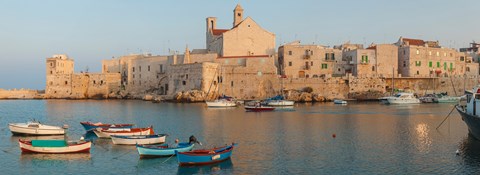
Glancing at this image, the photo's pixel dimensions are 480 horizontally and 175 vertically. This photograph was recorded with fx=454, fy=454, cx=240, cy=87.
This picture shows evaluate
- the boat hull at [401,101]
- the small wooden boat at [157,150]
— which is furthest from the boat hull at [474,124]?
the boat hull at [401,101]

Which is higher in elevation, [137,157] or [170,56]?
[170,56]

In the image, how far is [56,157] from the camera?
64.1 ft

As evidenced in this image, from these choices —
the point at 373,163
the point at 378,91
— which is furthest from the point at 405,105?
the point at 373,163

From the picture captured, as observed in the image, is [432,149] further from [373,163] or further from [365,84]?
[365,84]

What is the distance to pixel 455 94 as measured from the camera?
63.0 meters

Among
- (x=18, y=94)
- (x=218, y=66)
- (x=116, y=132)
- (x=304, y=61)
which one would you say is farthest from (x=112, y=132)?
(x=18, y=94)

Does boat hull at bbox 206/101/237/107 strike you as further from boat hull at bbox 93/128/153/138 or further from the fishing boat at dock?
the fishing boat at dock

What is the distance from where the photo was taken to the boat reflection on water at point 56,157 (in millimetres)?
19156

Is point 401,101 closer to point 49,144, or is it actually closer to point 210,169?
point 210,169

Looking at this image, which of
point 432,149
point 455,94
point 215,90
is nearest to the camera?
point 432,149

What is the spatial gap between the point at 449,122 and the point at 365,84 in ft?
97.2

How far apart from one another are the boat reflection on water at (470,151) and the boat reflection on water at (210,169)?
937 centimetres

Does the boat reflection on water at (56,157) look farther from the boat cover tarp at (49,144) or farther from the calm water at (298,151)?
the boat cover tarp at (49,144)

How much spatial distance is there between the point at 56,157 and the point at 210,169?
7.12m
